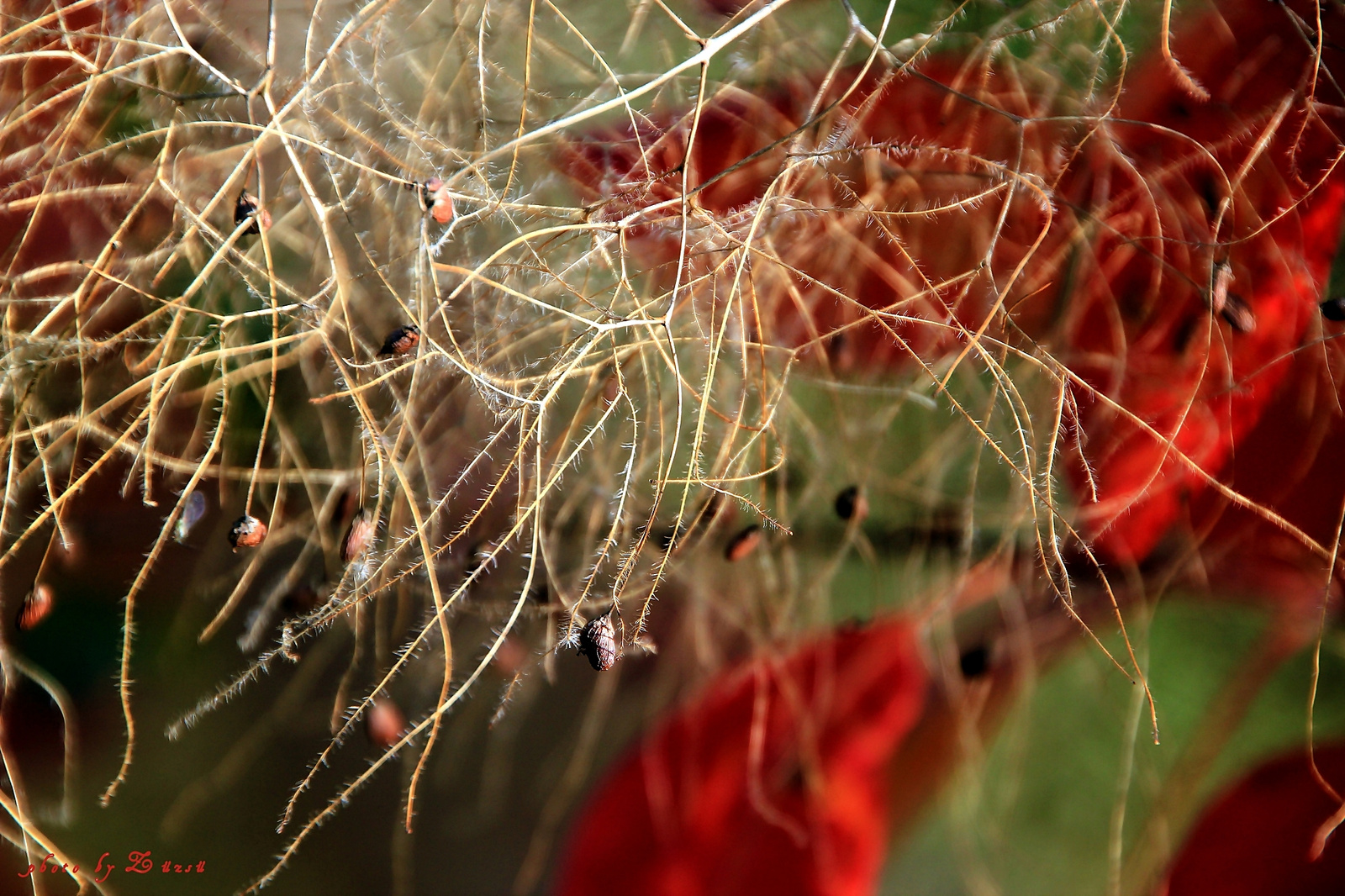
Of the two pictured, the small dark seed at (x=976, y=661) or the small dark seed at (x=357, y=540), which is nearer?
the small dark seed at (x=357, y=540)

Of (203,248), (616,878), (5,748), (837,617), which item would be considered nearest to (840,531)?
(837,617)

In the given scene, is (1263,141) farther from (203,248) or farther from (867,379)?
(203,248)

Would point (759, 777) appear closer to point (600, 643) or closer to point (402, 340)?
point (600, 643)

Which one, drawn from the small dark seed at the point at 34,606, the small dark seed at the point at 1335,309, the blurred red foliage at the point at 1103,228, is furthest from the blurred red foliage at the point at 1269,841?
the small dark seed at the point at 34,606

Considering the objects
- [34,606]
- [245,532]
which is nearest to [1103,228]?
[245,532]

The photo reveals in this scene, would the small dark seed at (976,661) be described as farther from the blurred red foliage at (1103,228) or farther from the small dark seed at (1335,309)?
the small dark seed at (1335,309)

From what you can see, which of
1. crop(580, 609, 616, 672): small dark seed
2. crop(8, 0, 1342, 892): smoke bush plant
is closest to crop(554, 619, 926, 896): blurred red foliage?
crop(8, 0, 1342, 892): smoke bush plant
